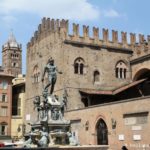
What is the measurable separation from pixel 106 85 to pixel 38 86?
6753 millimetres

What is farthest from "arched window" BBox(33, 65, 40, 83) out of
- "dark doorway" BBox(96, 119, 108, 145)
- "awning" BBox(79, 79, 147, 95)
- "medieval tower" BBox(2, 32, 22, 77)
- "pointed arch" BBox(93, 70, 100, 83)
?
"medieval tower" BBox(2, 32, 22, 77)

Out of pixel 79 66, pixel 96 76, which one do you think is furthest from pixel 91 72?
pixel 79 66

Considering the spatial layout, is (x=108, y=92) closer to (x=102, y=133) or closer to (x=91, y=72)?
(x=91, y=72)

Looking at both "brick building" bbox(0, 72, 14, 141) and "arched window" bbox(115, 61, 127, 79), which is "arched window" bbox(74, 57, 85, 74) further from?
"brick building" bbox(0, 72, 14, 141)

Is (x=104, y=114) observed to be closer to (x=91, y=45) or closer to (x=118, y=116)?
(x=118, y=116)

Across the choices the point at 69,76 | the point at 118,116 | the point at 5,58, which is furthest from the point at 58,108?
the point at 5,58

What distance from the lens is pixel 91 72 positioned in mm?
32375

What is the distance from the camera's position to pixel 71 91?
30781 mm

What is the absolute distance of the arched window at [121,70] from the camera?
33875 mm

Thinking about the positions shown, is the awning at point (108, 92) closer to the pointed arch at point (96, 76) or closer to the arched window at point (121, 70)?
the pointed arch at point (96, 76)

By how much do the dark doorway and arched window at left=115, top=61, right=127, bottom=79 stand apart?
8101 mm

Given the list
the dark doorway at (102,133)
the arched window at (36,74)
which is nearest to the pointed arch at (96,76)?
the arched window at (36,74)

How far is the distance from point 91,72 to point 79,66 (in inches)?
49.3

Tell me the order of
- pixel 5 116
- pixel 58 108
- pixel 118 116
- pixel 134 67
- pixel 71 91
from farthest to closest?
1. pixel 5 116
2. pixel 134 67
3. pixel 71 91
4. pixel 118 116
5. pixel 58 108
